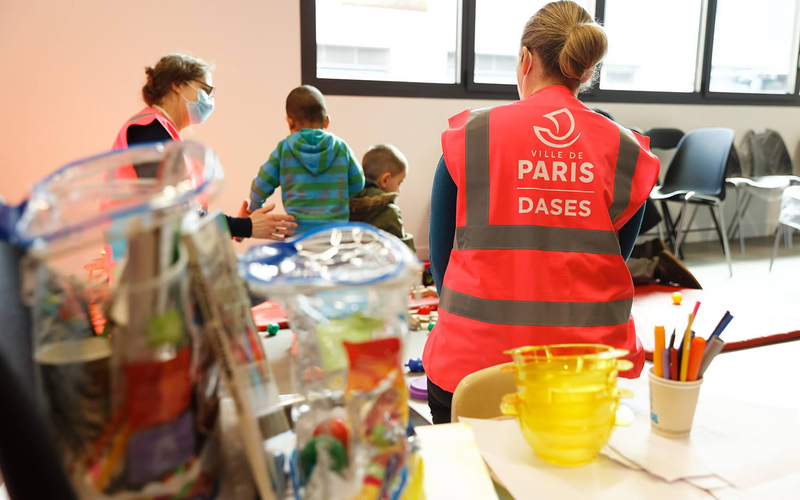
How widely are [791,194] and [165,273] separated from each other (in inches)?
186

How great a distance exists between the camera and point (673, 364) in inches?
37.9

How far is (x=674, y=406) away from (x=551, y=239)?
1.52ft

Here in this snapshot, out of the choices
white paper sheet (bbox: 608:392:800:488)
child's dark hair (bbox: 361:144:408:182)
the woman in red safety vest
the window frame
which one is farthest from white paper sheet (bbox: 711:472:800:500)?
the window frame

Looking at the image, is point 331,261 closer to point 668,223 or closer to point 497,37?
point 497,37

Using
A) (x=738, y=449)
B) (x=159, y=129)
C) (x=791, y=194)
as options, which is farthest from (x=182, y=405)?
(x=791, y=194)

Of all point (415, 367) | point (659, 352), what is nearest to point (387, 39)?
point (415, 367)

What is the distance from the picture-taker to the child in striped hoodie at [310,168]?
3432mm

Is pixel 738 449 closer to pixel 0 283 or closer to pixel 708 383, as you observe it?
pixel 0 283

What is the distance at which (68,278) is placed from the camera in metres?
0.49

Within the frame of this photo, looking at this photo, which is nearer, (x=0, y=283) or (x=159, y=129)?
(x=0, y=283)

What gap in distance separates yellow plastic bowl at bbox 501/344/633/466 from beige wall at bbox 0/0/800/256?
11.2 ft

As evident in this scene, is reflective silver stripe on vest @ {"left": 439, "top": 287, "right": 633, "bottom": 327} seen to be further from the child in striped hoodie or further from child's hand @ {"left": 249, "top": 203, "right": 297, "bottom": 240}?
the child in striped hoodie

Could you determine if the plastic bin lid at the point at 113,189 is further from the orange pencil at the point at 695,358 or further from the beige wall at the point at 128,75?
the beige wall at the point at 128,75

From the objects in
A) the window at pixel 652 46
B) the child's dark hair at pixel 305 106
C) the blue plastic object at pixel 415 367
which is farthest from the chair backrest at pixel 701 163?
the blue plastic object at pixel 415 367
